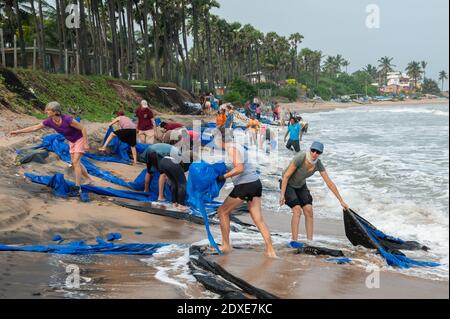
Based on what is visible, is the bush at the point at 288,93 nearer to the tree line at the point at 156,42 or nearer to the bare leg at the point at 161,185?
the tree line at the point at 156,42

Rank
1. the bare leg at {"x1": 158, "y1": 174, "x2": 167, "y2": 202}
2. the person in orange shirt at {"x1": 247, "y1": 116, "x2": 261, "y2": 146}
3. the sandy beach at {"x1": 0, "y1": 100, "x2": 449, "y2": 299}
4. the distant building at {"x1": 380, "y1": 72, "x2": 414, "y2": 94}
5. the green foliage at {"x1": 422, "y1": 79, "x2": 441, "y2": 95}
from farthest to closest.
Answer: the green foliage at {"x1": 422, "y1": 79, "x2": 441, "y2": 95}, the distant building at {"x1": 380, "y1": 72, "x2": 414, "y2": 94}, the person in orange shirt at {"x1": 247, "y1": 116, "x2": 261, "y2": 146}, the bare leg at {"x1": 158, "y1": 174, "x2": 167, "y2": 202}, the sandy beach at {"x1": 0, "y1": 100, "x2": 449, "y2": 299}

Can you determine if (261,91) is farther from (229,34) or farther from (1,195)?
(1,195)

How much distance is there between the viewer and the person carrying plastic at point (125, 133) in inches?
476

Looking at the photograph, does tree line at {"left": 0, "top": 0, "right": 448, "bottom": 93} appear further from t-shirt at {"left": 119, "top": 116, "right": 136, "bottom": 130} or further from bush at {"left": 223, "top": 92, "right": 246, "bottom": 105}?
t-shirt at {"left": 119, "top": 116, "right": 136, "bottom": 130}

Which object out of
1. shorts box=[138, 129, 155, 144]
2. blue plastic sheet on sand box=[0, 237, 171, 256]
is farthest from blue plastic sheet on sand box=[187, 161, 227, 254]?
shorts box=[138, 129, 155, 144]

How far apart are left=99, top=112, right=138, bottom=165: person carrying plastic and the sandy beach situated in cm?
363

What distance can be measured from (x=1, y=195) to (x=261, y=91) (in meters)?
75.1

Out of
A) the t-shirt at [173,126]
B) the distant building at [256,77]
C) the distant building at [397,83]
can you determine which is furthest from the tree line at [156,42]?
the t-shirt at [173,126]

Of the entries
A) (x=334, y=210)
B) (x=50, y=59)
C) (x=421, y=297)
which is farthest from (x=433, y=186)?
Result: (x=50, y=59)

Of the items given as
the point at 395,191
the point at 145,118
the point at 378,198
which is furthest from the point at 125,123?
the point at 395,191

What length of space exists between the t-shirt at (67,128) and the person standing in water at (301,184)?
3.68 meters

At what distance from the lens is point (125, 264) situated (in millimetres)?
5719

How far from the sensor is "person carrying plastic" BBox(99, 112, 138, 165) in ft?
39.6

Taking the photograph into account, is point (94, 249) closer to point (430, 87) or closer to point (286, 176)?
point (286, 176)
